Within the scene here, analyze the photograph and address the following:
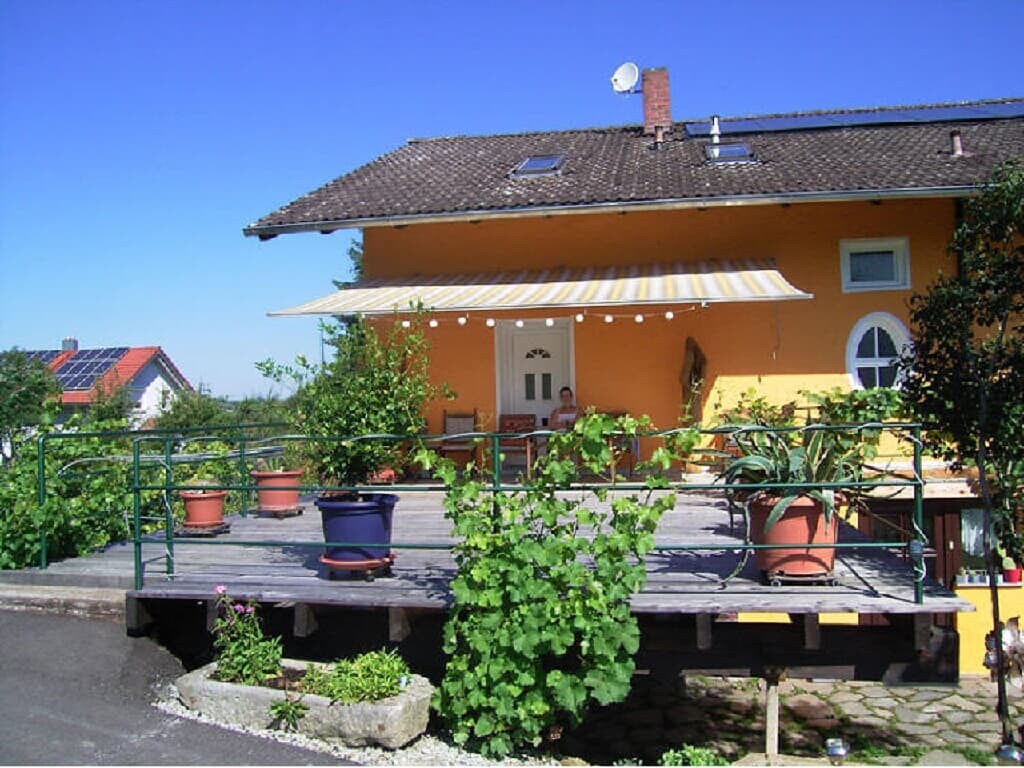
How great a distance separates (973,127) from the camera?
14.0 meters

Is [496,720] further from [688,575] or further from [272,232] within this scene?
[272,232]

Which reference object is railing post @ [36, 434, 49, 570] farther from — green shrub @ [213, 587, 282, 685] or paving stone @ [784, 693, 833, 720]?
paving stone @ [784, 693, 833, 720]

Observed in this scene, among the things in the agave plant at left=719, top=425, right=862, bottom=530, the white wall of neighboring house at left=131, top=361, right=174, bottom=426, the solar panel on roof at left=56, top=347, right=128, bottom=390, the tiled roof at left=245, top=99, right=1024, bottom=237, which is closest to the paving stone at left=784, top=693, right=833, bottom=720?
the agave plant at left=719, top=425, right=862, bottom=530

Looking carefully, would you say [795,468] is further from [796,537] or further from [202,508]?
[202,508]

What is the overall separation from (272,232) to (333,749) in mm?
8585

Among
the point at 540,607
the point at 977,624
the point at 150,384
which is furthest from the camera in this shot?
the point at 150,384

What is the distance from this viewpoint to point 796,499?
5.75 m

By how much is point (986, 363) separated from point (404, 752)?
15.9 feet

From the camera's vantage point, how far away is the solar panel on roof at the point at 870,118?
14.7 m

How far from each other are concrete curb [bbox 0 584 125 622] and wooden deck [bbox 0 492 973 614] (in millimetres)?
120

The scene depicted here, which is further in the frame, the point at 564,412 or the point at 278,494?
the point at 564,412

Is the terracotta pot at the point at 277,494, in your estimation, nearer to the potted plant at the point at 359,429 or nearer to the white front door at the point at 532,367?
the potted plant at the point at 359,429

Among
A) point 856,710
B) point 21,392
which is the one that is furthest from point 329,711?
point 21,392

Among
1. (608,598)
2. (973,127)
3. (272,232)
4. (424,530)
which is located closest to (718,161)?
(973,127)
